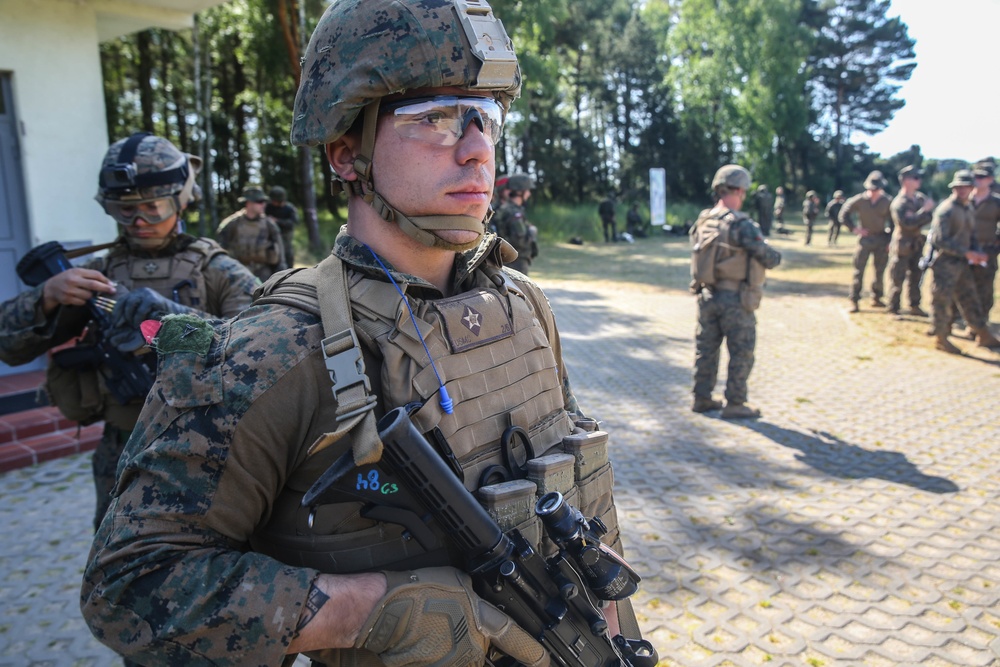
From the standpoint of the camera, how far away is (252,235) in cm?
934

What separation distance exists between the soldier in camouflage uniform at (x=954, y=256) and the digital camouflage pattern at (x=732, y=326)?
3.55 metres

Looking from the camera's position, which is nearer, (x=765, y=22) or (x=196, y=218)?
(x=196, y=218)

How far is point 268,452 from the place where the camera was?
1290mm

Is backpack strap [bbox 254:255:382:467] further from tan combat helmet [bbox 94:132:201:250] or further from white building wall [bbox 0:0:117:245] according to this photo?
white building wall [bbox 0:0:117:245]

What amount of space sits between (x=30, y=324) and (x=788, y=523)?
168 inches

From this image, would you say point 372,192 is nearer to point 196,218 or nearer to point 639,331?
point 639,331

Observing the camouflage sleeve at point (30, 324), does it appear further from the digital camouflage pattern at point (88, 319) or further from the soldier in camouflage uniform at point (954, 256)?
the soldier in camouflage uniform at point (954, 256)

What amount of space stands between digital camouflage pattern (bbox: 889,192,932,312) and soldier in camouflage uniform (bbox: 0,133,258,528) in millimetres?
10033

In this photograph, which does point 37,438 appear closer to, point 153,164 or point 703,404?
point 153,164

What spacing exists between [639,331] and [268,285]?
390 inches

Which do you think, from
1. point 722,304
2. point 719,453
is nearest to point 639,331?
point 722,304

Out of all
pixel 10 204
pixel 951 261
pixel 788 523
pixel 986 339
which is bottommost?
pixel 788 523

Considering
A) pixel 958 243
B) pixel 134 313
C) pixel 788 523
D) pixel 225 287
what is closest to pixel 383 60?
pixel 134 313

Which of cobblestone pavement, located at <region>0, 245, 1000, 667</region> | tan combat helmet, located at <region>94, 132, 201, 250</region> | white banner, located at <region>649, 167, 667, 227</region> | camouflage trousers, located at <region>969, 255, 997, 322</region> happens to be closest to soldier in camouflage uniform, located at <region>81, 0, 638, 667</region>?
tan combat helmet, located at <region>94, 132, 201, 250</region>
